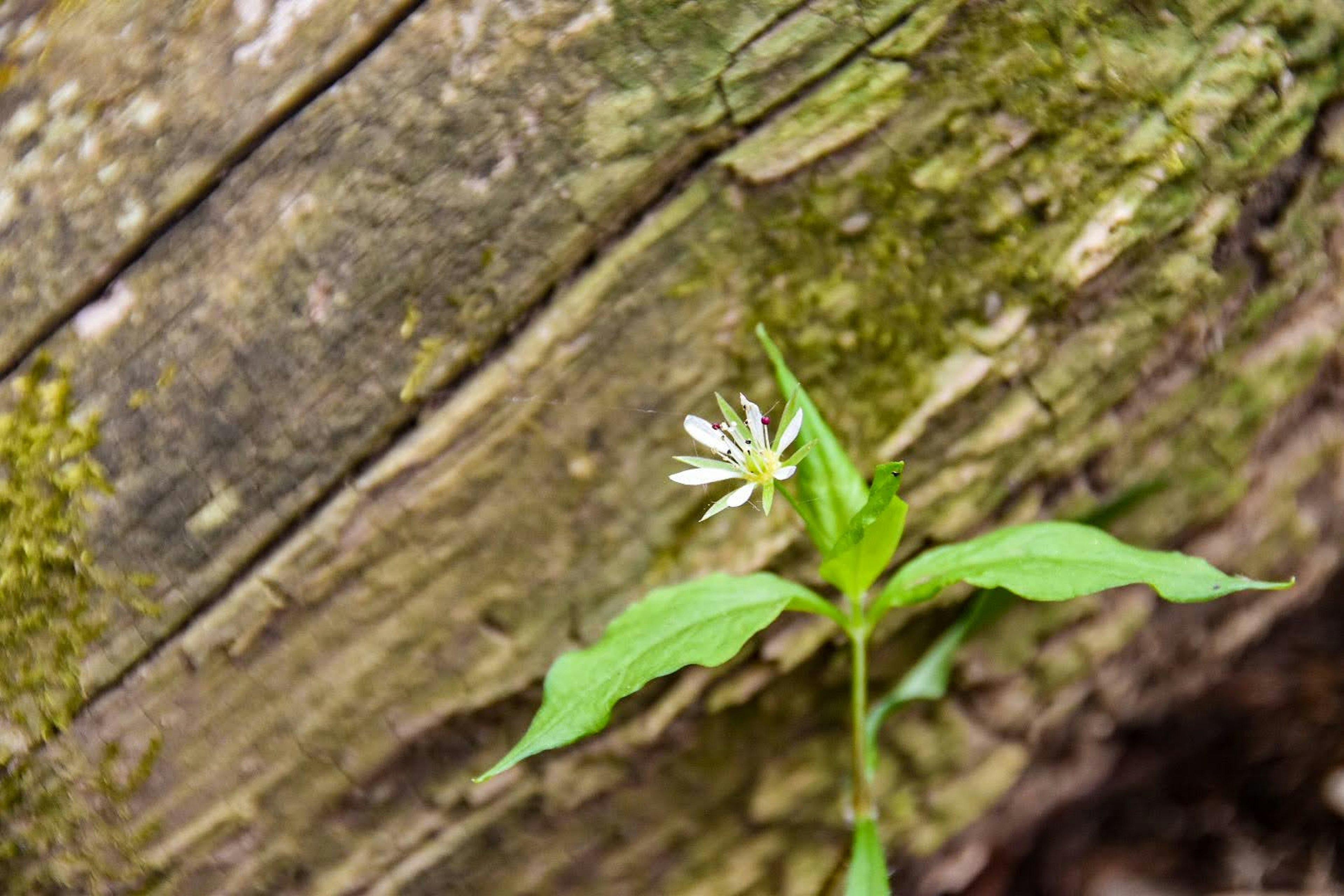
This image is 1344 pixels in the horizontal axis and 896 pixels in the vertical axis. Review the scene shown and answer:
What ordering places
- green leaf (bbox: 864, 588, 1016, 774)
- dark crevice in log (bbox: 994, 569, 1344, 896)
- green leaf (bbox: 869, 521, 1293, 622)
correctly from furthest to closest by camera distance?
dark crevice in log (bbox: 994, 569, 1344, 896) < green leaf (bbox: 864, 588, 1016, 774) < green leaf (bbox: 869, 521, 1293, 622)

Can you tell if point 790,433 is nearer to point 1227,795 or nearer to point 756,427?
point 756,427

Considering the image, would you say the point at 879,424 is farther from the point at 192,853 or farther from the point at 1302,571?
the point at 192,853

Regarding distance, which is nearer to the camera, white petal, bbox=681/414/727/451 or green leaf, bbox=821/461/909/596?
green leaf, bbox=821/461/909/596

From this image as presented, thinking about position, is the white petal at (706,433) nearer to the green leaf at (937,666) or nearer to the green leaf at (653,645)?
the green leaf at (653,645)

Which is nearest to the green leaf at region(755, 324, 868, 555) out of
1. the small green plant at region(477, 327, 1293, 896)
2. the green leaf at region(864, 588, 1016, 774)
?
the small green plant at region(477, 327, 1293, 896)

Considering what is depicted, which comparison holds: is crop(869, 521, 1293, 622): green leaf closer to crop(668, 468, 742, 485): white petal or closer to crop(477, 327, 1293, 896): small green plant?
crop(477, 327, 1293, 896): small green plant

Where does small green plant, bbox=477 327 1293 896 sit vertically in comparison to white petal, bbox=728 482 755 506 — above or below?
below

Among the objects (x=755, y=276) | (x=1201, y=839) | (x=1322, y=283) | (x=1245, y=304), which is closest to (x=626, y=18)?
(x=755, y=276)

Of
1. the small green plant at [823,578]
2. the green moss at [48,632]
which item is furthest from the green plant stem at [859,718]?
the green moss at [48,632]
